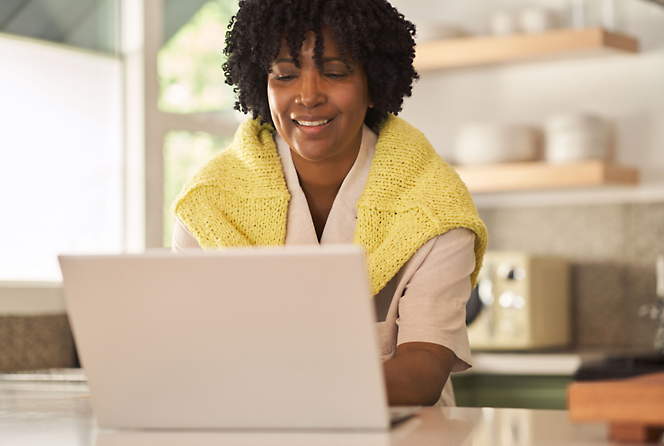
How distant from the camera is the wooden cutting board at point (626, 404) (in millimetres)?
681

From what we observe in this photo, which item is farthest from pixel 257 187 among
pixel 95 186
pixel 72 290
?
pixel 95 186

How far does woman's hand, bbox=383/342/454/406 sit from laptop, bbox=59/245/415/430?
0.26 m

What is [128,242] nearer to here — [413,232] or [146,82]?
[146,82]

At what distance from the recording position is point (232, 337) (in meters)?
0.74

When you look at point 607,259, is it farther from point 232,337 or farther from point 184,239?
point 232,337

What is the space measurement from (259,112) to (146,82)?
1.40 metres

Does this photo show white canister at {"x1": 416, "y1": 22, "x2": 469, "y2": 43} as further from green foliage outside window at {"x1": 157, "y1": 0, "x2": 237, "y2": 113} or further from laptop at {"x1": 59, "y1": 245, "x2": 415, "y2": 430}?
laptop at {"x1": 59, "y1": 245, "x2": 415, "y2": 430}

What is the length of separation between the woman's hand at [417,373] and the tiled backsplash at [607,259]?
195 centimetres

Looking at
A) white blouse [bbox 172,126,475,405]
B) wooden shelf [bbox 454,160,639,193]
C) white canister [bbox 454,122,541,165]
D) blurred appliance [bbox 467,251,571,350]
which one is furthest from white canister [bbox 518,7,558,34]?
white blouse [bbox 172,126,475,405]

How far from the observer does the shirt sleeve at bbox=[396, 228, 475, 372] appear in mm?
1159

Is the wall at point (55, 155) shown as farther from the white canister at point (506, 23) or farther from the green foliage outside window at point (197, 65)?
the white canister at point (506, 23)

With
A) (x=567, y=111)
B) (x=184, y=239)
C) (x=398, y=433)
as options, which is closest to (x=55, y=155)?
(x=184, y=239)

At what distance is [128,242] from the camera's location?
109 inches

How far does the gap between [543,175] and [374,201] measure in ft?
5.41
